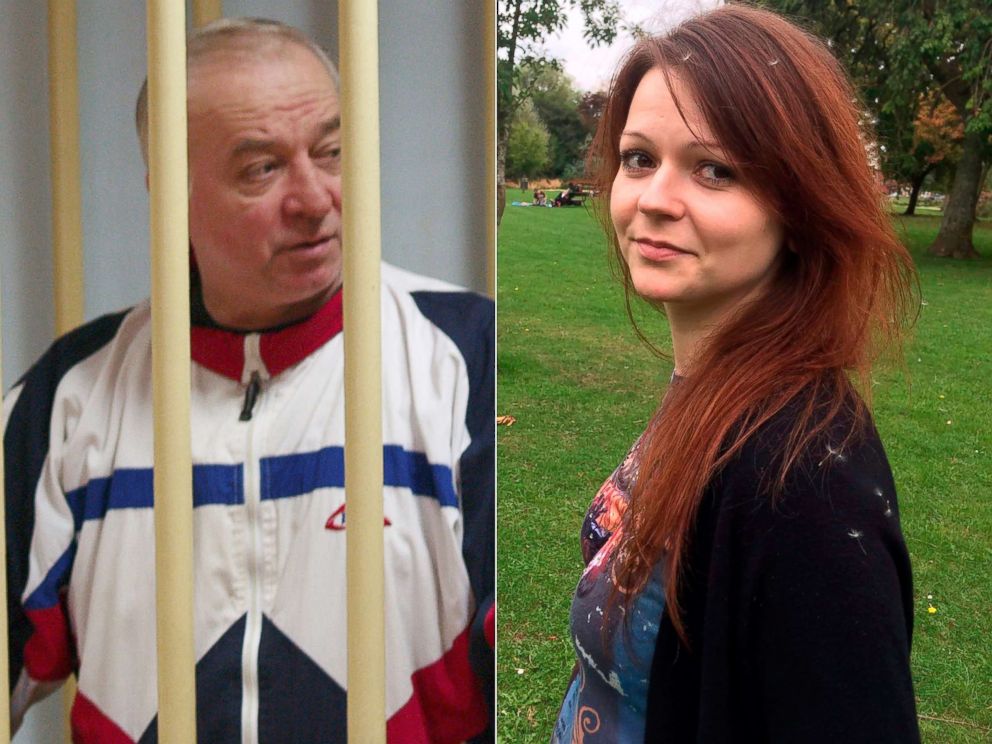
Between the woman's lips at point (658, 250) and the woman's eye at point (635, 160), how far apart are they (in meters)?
0.06

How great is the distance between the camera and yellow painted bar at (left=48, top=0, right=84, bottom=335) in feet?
4.07

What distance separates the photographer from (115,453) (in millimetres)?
1292

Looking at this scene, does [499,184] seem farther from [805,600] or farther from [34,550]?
[805,600]

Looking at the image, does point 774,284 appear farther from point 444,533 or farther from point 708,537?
point 444,533

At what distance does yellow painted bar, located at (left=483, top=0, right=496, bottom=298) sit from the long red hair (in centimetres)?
43

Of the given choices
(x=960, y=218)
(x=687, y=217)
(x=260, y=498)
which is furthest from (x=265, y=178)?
(x=960, y=218)

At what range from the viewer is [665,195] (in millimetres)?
817

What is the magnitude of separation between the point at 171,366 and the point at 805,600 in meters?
0.68

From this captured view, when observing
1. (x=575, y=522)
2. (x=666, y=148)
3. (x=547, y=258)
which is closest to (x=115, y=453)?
(x=666, y=148)

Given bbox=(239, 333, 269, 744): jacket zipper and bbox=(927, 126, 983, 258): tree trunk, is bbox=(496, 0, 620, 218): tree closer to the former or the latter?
bbox=(239, 333, 269, 744): jacket zipper

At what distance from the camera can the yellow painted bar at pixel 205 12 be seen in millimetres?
1236

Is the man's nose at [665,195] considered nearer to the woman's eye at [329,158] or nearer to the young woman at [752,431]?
the young woman at [752,431]

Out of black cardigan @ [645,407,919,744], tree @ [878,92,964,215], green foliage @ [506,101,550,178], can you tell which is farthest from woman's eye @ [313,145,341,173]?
tree @ [878,92,964,215]

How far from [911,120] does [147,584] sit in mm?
7616
